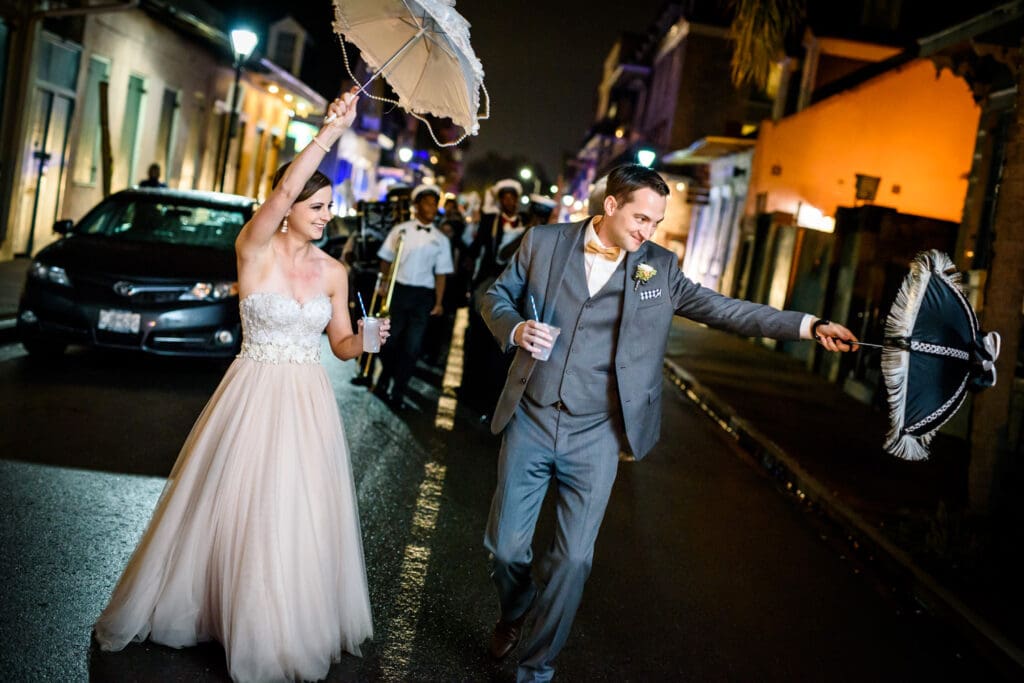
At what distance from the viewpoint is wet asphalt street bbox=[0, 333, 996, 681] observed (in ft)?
15.4

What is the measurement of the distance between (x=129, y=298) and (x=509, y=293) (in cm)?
655

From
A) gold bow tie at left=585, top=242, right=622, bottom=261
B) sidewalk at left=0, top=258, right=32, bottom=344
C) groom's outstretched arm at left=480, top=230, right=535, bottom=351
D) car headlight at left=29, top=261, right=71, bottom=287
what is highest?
gold bow tie at left=585, top=242, right=622, bottom=261

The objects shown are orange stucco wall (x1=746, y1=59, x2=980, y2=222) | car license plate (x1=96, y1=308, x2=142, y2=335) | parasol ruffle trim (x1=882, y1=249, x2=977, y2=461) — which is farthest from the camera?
orange stucco wall (x1=746, y1=59, x2=980, y2=222)

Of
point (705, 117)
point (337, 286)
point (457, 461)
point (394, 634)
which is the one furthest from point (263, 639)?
point (705, 117)

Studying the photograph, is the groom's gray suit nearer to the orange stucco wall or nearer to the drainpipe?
→ the drainpipe

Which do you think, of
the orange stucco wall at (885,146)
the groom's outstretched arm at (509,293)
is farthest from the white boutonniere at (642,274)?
the orange stucco wall at (885,146)

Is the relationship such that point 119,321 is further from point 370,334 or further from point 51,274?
point 370,334

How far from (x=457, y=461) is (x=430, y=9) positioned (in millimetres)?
4916

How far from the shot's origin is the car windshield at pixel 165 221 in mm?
11617

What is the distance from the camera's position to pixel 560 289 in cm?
456

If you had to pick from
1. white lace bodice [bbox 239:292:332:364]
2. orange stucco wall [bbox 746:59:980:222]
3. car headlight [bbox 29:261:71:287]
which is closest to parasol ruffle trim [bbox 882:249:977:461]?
white lace bodice [bbox 239:292:332:364]

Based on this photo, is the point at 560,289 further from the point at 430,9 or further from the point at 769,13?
the point at 769,13

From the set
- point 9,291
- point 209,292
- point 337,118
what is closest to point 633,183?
point 337,118

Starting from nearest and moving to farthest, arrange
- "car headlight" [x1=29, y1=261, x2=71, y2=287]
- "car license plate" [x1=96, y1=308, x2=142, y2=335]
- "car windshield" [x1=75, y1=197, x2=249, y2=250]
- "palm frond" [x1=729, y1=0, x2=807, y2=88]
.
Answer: "car license plate" [x1=96, y1=308, x2=142, y2=335], "car headlight" [x1=29, y1=261, x2=71, y2=287], "palm frond" [x1=729, y1=0, x2=807, y2=88], "car windshield" [x1=75, y1=197, x2=249, y2=250]
